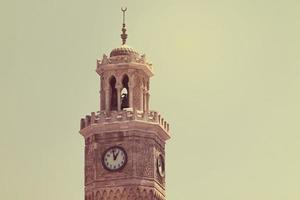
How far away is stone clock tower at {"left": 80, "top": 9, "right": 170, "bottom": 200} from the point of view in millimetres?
88812

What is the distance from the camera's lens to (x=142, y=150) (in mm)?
89750

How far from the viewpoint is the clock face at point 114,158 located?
89312 millimetres

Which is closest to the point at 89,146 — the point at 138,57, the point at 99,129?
the point at 99,129

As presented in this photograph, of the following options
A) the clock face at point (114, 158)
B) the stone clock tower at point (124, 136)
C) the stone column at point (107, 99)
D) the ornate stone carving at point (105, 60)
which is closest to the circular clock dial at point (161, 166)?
the stone clock tower at point (124, 136)

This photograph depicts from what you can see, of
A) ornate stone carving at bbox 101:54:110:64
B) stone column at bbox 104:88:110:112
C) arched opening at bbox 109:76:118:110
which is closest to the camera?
stone column at bbox 104:88:110:112

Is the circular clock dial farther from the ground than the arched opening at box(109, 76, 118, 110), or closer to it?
closer to it

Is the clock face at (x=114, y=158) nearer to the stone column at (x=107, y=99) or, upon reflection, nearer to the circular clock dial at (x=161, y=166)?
the circular clock dial at (x=161, y=166)

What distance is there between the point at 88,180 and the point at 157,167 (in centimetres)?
503

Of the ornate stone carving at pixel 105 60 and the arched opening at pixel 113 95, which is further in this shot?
the ornate stone carving at pixel 105 60

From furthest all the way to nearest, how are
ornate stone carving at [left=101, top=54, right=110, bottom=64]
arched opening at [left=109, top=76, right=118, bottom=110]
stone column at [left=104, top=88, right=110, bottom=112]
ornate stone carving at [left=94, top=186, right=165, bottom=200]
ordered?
ornate stone carving at [left=101, top=54, right=110, bottom=64] < arched opening at [left=109, top=76, right=118, bottom=110] < stone column at [left=104, top=88, right=110, bottom=112] < ornate stone carving at [left=94, top=186, right=165, bottom=200]

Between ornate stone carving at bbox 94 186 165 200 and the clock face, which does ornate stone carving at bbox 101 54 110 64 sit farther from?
ornate stone carving at bbox 94 186 165 200

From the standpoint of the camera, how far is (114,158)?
3526 inches

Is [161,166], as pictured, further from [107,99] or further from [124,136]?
[107,99]

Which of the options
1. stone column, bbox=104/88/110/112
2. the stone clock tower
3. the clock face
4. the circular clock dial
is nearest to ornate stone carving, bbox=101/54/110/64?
the stone clock tower
